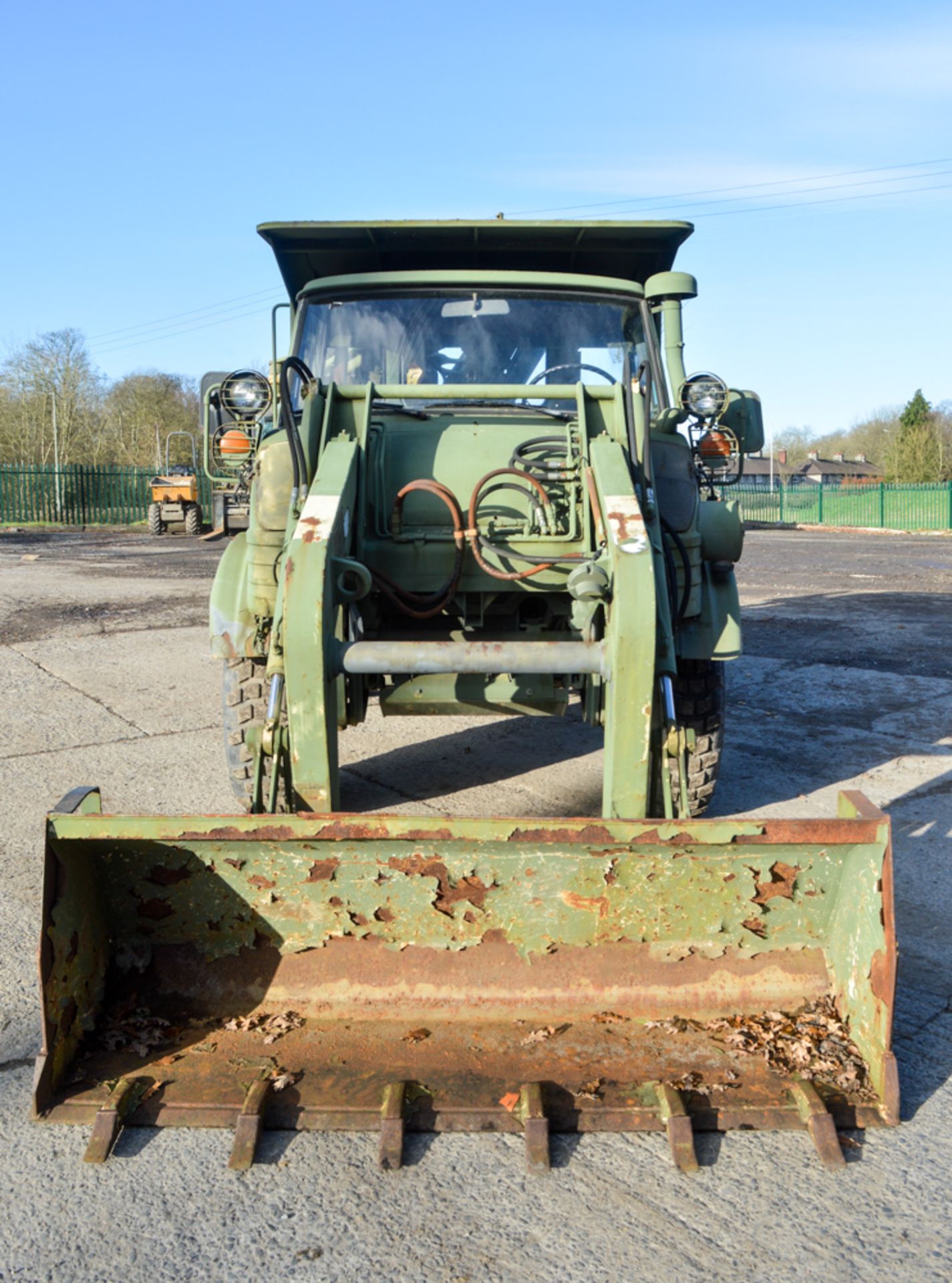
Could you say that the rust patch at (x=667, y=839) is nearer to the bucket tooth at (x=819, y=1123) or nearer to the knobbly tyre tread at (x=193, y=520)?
the bucket tooth at (x=819, y=1123)

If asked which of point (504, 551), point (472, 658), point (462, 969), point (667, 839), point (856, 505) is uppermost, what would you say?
point (856, 505)

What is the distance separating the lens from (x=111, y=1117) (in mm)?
2682

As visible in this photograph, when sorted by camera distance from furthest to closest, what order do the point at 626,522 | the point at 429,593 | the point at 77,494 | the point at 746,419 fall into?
the point at 77,494, the point at 746,419, the point at 429,593, the point at 626,522

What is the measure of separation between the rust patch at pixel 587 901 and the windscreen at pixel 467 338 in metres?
2.89

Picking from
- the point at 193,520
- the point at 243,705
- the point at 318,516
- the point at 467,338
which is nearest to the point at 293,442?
the point at 318,516

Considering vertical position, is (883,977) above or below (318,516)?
below

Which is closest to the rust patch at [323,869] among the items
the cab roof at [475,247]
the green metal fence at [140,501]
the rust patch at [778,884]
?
the rust patch at [778,884]

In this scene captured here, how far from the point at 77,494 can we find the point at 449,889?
119 feet

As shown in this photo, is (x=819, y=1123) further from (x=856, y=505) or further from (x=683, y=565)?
(x=856, y=505)

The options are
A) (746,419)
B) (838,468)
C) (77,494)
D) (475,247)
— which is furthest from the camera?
(838,468)

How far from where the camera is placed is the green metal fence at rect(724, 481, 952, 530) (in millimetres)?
34625

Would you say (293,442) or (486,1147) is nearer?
(486,1147)

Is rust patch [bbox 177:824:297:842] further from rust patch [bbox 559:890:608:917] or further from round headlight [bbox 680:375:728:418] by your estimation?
round headlight [bbox 680:375:728:418]

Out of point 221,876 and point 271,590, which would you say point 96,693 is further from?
point 221,876
